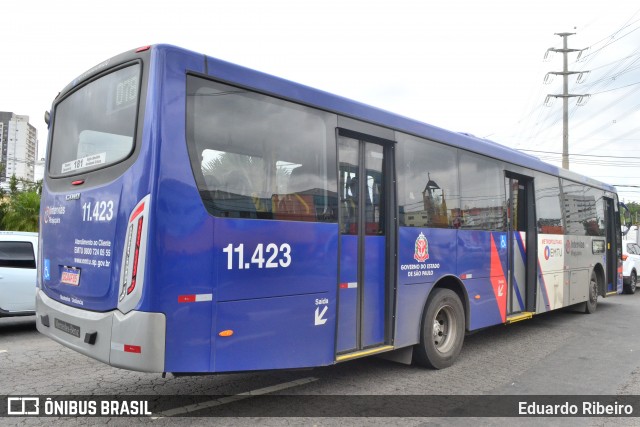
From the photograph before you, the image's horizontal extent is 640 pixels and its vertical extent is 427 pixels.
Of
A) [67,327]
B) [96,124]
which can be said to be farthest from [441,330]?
[96,124]

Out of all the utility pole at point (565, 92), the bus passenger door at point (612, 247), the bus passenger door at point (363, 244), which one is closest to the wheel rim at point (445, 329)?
the bus passenger door at point (363, 244)

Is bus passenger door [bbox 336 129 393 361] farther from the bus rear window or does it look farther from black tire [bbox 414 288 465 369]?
the bus rear window

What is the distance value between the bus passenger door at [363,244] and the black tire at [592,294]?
8.37 metres

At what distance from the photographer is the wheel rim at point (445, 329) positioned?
668cm

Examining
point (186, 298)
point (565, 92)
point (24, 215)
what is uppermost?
point (565, 92)

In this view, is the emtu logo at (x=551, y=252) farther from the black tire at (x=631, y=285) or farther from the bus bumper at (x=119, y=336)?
the black tire at (x=631, y=285)

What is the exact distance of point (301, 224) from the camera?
473 cm

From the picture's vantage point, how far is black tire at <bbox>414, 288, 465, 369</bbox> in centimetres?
631

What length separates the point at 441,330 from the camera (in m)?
6.76

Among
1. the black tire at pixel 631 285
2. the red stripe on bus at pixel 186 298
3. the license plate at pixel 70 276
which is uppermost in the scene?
the license plate at pixel 70 276

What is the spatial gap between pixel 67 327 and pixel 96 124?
1.95 metres

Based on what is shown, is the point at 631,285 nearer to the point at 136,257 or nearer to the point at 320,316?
the point at 320,316

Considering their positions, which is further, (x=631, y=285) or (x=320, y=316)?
(x=631, y=285)

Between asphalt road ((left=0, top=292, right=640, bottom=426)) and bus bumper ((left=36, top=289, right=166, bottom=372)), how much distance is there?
82cm
